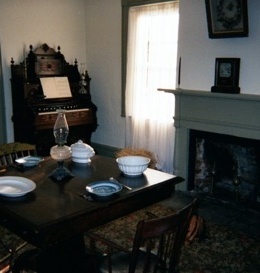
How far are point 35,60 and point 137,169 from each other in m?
3.06

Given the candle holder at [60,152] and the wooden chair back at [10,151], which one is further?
the wooden chair back at [10,151]

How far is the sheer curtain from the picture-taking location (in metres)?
4.39

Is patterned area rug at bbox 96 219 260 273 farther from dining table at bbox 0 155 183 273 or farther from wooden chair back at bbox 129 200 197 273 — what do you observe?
wooden chair back at bbox 129 200 197 273

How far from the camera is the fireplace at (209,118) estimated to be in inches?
137

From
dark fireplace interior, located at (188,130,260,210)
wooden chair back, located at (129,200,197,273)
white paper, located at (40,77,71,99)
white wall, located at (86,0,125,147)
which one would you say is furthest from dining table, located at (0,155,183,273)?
white wall, located at (86,0,125,147)

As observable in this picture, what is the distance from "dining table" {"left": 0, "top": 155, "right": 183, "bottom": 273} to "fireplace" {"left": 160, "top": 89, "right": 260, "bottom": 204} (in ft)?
5.06

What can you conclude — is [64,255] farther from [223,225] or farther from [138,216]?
[223,225]

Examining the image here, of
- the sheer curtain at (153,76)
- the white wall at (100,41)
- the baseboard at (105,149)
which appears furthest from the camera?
the baseboard at (105,149)

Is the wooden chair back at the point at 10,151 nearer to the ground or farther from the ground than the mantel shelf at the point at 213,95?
nearer to the ground

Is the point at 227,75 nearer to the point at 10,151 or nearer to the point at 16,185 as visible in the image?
the point at 10,151

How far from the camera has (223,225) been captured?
330cm

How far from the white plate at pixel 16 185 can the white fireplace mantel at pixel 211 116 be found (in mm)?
2204

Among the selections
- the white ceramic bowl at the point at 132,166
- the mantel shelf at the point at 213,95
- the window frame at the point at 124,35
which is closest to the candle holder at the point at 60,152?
the white ceramic bowl at the point at 132,166

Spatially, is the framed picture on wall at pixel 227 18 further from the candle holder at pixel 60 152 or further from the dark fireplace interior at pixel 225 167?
the candle holder at pixel 60 152
